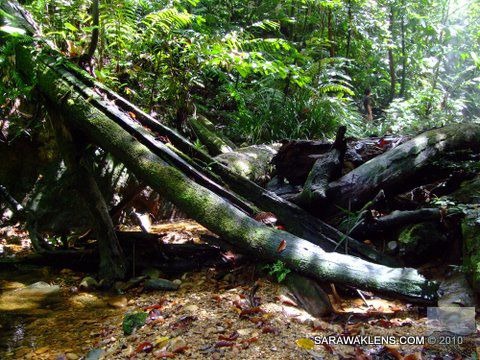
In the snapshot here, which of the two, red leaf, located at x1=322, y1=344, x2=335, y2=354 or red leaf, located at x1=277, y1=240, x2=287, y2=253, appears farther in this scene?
red leaf, located at x1=277, y1=240, x2=287, y2=253

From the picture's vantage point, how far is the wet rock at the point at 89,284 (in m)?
3.41

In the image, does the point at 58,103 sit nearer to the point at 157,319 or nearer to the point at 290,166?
the point at 157,319

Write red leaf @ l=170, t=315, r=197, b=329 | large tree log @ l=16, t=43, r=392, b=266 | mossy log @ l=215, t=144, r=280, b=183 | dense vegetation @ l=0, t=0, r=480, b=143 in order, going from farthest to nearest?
dense vegetation @ l=0, t=0, r=480, b=143 → mossy log @ l=215, t=144, r=280, b=183 → large tree log @ l=16, t=43, r=392, b=266 → red leaf @ l=170, t=315, r=197, b=329

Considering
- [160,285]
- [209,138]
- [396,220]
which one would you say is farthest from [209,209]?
[209,138]

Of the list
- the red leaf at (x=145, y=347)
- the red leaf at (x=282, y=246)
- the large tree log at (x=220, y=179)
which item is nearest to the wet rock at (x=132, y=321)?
the red leaf at (x=145, y=347)

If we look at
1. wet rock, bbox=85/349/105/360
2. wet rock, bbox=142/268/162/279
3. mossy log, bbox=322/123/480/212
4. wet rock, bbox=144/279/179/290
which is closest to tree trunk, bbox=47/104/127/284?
wet rock, bbox=142/268/162/279

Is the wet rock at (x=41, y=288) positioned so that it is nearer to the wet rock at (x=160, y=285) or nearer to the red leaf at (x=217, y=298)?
the wet rock at (x=160, y=285)

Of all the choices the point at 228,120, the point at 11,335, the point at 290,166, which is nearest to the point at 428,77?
the point at 228,120

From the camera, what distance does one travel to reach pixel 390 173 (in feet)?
12.0

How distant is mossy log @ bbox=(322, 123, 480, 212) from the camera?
3637 mm

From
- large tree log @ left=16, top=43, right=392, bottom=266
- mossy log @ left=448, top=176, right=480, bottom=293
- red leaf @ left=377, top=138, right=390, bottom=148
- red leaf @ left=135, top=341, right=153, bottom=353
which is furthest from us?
red leaf @ left=377, top=138, right=390, bottom=148

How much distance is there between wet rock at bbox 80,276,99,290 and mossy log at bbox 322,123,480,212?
230cm

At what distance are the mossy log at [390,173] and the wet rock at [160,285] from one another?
1.62 meters

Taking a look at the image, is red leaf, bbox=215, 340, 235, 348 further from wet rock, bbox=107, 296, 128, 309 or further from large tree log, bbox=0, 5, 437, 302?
wet rock, bbox=107, 296, 128, 309
